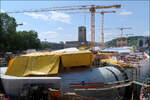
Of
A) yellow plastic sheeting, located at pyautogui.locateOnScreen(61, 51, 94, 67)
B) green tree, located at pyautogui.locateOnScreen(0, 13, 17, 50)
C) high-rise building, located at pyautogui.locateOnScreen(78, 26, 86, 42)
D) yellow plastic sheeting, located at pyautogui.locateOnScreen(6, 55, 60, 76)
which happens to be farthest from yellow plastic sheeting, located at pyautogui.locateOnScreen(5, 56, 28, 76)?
high-rise building, located at pyautogui.locateOnScreen(78, 26, 86, 42)

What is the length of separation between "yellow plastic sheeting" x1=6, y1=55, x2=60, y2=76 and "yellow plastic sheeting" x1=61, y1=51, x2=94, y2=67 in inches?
18.4

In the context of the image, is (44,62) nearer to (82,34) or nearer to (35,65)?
(35,65)

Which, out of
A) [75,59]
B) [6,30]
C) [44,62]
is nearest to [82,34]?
[6,30]

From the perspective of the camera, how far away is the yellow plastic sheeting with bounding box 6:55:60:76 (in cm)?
926

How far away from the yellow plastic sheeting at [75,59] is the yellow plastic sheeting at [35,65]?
468 millimetres

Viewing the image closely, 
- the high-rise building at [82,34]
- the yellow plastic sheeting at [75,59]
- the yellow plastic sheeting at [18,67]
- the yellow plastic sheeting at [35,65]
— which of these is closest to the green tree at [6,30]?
the yellow plastic sheeting at [18,67]

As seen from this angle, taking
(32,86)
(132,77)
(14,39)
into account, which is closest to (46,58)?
(32,86)

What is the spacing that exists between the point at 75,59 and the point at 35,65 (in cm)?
265

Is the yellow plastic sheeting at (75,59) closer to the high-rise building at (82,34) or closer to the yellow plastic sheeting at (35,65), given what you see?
the yellow plastic sheeting at (35,65)

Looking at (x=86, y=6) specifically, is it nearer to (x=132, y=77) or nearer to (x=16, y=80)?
(x=132, y=77)

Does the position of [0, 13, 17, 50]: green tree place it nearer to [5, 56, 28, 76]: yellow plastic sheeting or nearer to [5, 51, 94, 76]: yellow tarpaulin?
[5, 56, 28, 76]: yellow plastic sheeting

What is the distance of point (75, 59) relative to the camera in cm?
974

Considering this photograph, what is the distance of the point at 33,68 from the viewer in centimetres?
945

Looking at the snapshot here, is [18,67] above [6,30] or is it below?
below
